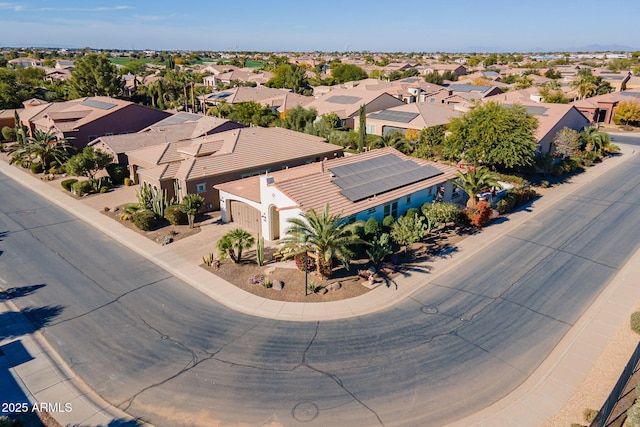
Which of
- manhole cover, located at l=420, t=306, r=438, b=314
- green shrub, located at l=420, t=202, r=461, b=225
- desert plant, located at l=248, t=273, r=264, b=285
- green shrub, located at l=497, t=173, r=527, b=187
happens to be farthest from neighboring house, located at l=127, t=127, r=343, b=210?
manhole cover, located at l=420, t=306, r=438, b=314

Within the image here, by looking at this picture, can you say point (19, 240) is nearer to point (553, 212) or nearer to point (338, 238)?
point (338, 238)

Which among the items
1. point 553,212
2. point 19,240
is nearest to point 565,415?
point 553,212

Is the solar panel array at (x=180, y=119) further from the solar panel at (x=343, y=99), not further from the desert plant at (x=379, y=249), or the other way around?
the desert plant at (x=379, y=249)

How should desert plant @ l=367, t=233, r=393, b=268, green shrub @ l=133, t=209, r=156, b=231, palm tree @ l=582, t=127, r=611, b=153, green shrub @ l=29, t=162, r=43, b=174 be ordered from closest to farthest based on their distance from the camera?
desert plant @ l=367, t=233, r=393, b=268, green shrub @ l=133, t=209, r=156, b=231, green shrub @ l=29, t=162, r=43, b=174, palm tree @ l=582, t=127, r=611, b=153

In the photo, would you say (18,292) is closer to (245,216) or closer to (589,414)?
(245,216)

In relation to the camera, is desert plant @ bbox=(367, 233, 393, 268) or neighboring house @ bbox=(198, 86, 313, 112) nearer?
desert plant @ bbox=(367, 233, 393, 268)

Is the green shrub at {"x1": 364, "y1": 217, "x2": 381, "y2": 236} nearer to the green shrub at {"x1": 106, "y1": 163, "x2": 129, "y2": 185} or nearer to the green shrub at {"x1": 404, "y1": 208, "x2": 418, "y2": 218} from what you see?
the green shrub at {"x1": 404, "y1": 208, "x2": 418, "y2": 218}
